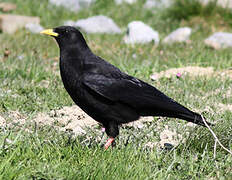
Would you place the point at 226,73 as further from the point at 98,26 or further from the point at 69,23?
the point at 69,23

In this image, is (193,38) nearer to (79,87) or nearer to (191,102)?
(191,102)

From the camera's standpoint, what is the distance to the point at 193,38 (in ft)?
34.4

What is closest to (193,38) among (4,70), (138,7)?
(138,7)

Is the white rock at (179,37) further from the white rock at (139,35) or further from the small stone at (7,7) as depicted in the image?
the small stone at (7,7)

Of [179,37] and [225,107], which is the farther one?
[179,37]

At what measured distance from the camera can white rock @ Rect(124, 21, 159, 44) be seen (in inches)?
378

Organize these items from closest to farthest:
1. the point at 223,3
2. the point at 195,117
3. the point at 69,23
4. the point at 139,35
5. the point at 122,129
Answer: the point at 195,117 < the point at 122,129 < the point at 139,35 < the point at 69,23 < the point at 223,3

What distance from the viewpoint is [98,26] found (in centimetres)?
1066

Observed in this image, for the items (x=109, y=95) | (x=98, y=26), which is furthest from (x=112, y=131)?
(x=98, y=26)

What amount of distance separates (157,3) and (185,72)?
6.88 m

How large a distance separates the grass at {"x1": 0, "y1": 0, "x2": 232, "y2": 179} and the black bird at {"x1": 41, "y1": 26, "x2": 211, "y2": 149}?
0.24m

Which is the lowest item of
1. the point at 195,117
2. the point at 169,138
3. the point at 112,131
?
the point at 169,138

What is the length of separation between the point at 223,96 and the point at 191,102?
713mm

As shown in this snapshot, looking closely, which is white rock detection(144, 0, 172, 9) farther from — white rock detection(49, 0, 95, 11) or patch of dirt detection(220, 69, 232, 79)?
patch of dirt detection(220, 69, 232, 79)
